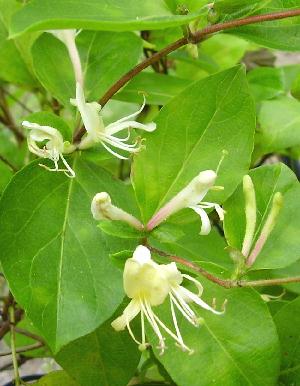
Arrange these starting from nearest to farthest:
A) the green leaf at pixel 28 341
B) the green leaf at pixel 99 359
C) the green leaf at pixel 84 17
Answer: the green leaf at pixel 84 17 → the green leaf at pixel 99 359 → the green leaf at pixel 28 341

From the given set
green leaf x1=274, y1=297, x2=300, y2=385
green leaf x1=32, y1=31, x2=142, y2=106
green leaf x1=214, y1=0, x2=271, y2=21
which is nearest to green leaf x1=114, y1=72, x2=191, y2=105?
green leaf x1=32, y1=31, x2=142, y2=106

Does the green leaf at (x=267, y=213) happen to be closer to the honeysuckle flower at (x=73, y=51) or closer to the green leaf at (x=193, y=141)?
the green leaf at (x=193, y=141)

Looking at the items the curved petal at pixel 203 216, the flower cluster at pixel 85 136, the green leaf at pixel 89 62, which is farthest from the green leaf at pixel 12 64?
the curved petal at pixel 203 216

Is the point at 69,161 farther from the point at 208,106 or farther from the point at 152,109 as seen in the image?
the point at 152,109

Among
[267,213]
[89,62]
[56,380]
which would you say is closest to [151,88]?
[89,62]

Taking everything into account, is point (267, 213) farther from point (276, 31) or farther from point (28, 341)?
point (28, 341)

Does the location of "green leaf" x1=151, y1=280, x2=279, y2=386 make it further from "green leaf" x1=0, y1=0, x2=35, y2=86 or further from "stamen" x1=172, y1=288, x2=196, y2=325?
"green leaf" x1=0, y1=0, x2=35, y2=86
